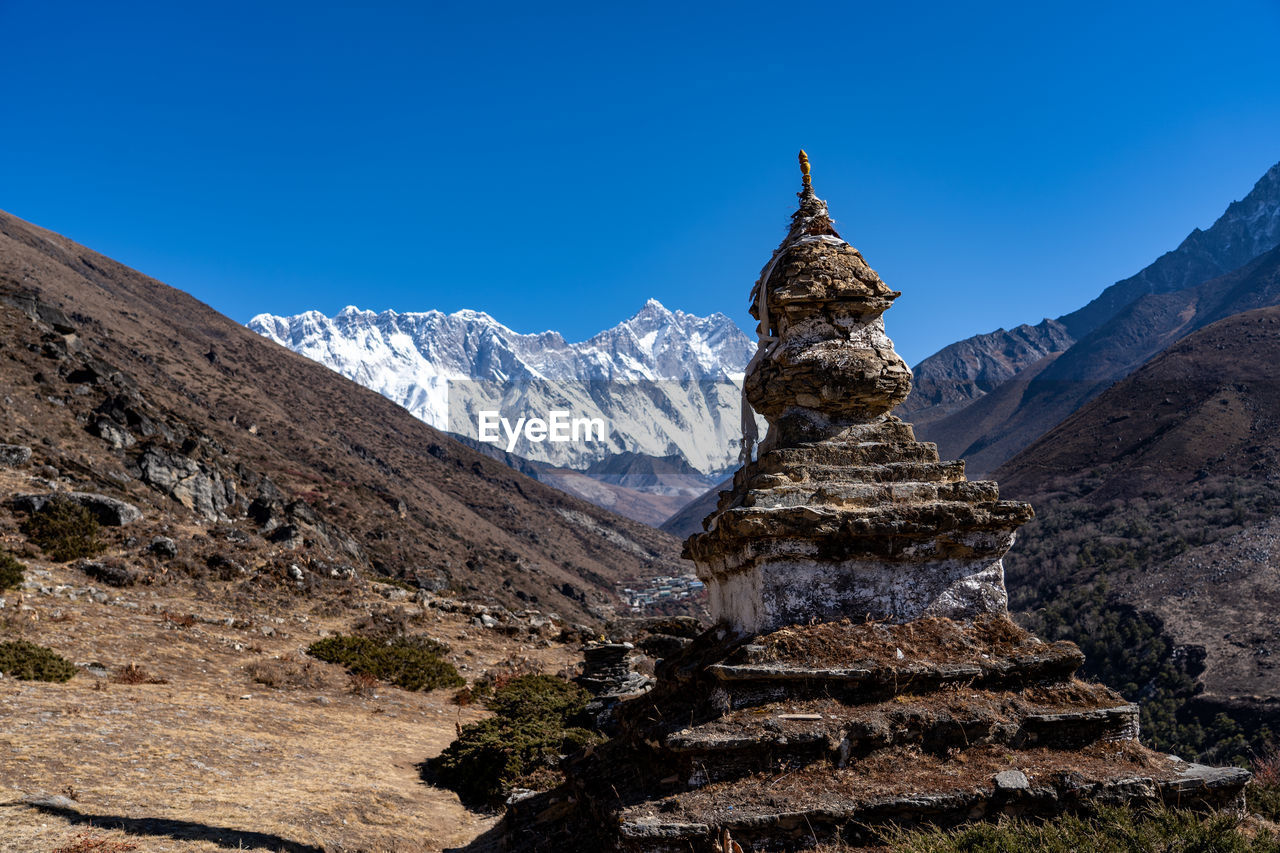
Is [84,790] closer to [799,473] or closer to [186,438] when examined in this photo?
[799,473]

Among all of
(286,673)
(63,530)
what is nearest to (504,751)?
(286,673)

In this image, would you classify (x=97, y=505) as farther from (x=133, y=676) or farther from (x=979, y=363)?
(x=979, y=363)

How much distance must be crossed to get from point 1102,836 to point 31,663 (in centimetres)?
1068

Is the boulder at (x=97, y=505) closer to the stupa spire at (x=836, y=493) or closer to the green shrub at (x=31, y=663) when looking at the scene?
the green shrub at (x=31, y=663)

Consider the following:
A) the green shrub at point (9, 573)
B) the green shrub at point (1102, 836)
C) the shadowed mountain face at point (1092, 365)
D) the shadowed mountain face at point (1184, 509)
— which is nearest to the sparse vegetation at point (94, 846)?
the green shrub at point (1102, 836)

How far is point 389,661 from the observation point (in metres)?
Result: 13.8

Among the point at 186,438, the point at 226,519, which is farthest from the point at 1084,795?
the point at 186,438

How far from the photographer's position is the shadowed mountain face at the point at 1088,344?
10644 cm

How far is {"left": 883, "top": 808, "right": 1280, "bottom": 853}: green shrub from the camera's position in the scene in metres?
3.83

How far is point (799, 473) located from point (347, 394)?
72275 mm

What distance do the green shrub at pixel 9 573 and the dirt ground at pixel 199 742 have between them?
Answer: 241 mm

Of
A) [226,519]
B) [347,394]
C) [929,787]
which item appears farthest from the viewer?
[347,394]

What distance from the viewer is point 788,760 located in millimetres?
4684

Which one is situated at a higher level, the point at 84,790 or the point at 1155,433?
the point at 1155,433
